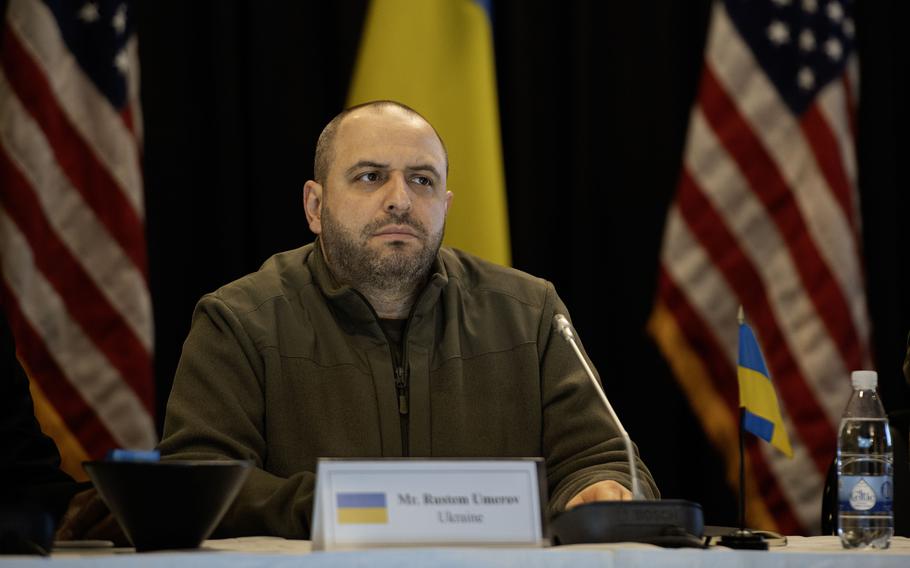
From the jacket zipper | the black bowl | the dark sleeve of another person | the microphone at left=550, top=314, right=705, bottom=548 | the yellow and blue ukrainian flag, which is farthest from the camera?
the yellow and blue ukrainian flag

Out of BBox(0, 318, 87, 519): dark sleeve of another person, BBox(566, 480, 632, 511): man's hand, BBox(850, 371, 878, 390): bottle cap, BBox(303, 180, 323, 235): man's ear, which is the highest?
BBox(303, 180, 323, 235): man's ear

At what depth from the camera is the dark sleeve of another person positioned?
2297 millimetres

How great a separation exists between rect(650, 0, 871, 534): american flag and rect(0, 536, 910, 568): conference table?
190 cm

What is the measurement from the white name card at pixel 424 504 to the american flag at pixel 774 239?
81.9 inches

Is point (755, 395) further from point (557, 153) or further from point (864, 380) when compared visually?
point (557, 153)

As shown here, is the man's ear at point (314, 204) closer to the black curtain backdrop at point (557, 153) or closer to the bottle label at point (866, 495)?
Result: the black curtain backdrop at point (557, 153)

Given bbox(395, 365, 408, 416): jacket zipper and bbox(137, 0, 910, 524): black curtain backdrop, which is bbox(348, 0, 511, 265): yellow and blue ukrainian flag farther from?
bbox(395, 365, 408, 416): jacket zipper

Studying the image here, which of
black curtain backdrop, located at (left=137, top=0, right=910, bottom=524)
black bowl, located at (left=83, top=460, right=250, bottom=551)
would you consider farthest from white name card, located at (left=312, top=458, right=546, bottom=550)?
black curtain backdrop, located at (left=137, top=0, right=910, bottom=524)

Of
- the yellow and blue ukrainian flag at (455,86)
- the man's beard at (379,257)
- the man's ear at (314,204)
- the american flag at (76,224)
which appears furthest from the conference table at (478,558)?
the yellow and blue ukrainian flag at (455,86)

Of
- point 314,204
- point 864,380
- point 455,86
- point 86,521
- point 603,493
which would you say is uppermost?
point 455,86

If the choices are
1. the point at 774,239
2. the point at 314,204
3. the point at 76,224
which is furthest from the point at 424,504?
the point at 774,239

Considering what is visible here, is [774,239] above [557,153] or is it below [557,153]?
Result: below

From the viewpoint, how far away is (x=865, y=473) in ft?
6.59

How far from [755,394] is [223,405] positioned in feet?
3.30
